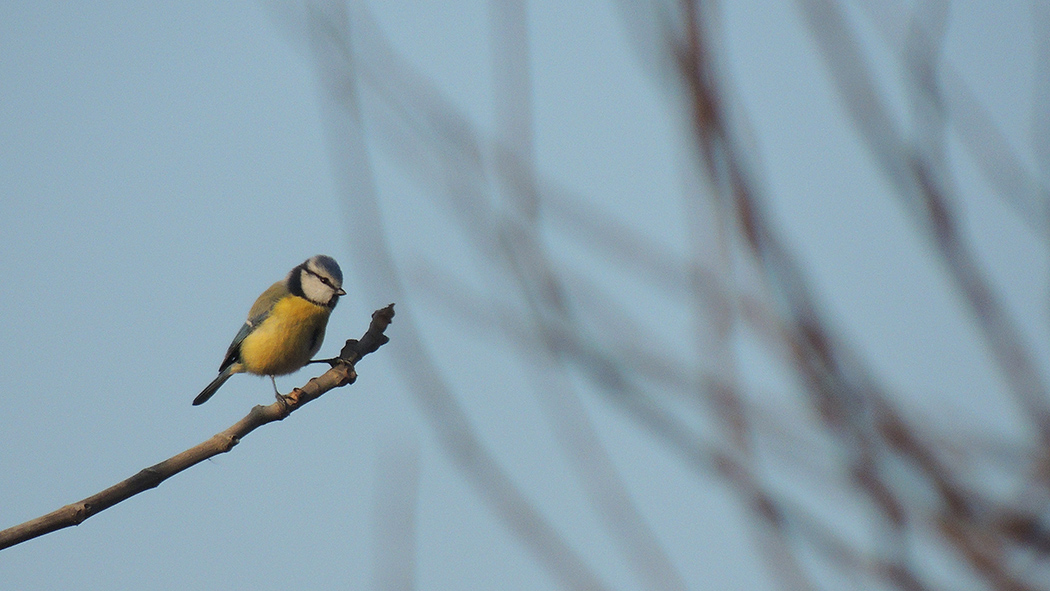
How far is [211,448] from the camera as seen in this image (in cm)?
231

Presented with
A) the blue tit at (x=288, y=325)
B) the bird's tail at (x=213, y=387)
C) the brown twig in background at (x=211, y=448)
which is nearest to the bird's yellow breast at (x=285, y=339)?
A: the blue tit at (x=288, y=325)

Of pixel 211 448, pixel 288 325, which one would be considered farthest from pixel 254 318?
pixel 211 448

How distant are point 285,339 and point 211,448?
7.88 feet

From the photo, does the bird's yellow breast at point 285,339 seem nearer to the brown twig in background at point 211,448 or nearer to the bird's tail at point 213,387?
the bird's tail at point 213,387

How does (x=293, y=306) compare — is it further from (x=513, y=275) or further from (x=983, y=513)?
(x=983, y=513)

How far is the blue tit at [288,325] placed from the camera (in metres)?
4.69

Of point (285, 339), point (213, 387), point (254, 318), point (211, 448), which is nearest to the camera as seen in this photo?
point (211, 448)

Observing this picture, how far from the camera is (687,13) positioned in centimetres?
79

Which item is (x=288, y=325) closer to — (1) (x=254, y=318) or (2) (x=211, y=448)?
(1) (x=254, y=318)

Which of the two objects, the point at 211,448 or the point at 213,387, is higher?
the point at 213,387

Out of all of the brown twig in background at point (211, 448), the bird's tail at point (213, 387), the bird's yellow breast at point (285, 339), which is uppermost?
the bird's tail at point (213, 387)

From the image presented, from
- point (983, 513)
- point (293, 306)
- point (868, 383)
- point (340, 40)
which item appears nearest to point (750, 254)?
point (868, 383)

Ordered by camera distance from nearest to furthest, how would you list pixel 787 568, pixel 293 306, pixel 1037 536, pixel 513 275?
1. pixel 1037 536
2. pixel 787 568
3. pixel 513 275
4. pixel 293 306

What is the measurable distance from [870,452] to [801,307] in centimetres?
16
